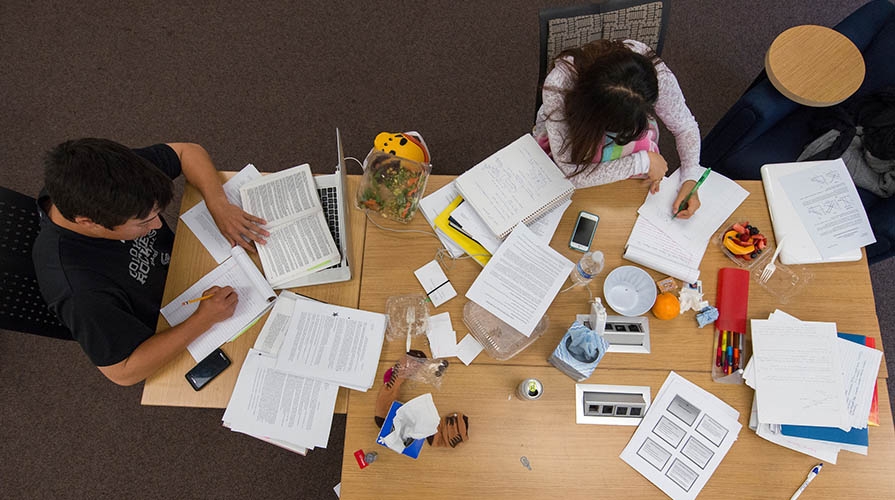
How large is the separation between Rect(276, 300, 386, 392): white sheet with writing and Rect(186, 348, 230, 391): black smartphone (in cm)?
16

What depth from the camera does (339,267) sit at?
1.41 metres

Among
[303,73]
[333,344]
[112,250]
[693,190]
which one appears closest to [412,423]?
[333,344]

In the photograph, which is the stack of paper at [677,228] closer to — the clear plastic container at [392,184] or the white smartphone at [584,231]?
the white smartphone at [584,231]

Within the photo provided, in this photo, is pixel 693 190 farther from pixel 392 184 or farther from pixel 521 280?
pixel 392 184

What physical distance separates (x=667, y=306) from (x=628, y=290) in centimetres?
11

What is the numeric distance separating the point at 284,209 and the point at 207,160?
302 millimetres

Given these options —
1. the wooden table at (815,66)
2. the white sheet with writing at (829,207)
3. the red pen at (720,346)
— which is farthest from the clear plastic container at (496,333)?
the wooden table at (815,66)

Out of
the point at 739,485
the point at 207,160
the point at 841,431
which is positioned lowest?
the point at 739,485

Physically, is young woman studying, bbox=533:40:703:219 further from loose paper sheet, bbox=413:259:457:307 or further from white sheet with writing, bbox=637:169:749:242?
loose paper sheet, bbox=413:259:457:307

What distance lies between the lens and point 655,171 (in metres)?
1.47

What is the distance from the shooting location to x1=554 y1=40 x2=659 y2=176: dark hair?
128 cm

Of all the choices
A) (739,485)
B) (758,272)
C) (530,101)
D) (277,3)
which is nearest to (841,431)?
(739,485)

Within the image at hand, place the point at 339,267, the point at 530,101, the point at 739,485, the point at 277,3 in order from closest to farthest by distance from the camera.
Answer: the point at 739,485 < the point at 339,267 < the point at 530,101 < the point at 277,3

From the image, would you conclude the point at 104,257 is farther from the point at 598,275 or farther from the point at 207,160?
the point at 598,275
